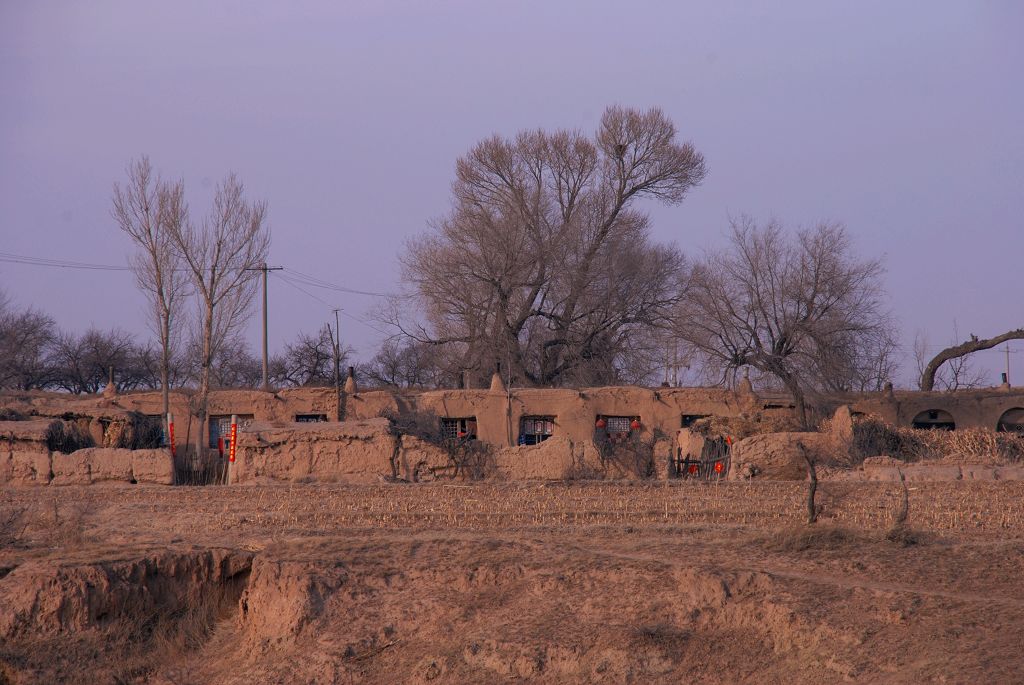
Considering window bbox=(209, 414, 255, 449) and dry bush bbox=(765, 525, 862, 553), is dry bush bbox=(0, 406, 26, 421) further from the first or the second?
dry bush bbox=(765, 525, 862, 553)

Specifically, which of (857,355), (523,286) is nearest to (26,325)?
(523,286)

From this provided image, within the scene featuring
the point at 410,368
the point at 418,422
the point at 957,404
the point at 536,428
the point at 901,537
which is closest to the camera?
the point at 901,537

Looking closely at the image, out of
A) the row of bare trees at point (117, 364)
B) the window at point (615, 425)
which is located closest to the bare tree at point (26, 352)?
the row of bare trees at point (117, 364)

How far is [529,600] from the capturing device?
29.6ft

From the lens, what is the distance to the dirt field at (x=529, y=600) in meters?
7.95

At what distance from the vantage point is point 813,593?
8453 millimetres

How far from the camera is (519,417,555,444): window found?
21.4 m

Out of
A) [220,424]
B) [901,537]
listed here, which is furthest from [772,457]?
[220,424]

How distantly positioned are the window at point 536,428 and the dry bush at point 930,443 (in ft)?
19.2

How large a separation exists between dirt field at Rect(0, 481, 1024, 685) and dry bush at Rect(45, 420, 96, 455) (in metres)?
5.12

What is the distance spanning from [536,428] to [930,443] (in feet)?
24.4

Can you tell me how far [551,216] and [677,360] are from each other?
712 centimetres

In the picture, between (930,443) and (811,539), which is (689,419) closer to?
(930,443)

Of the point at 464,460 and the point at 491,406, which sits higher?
the point at 491,406
